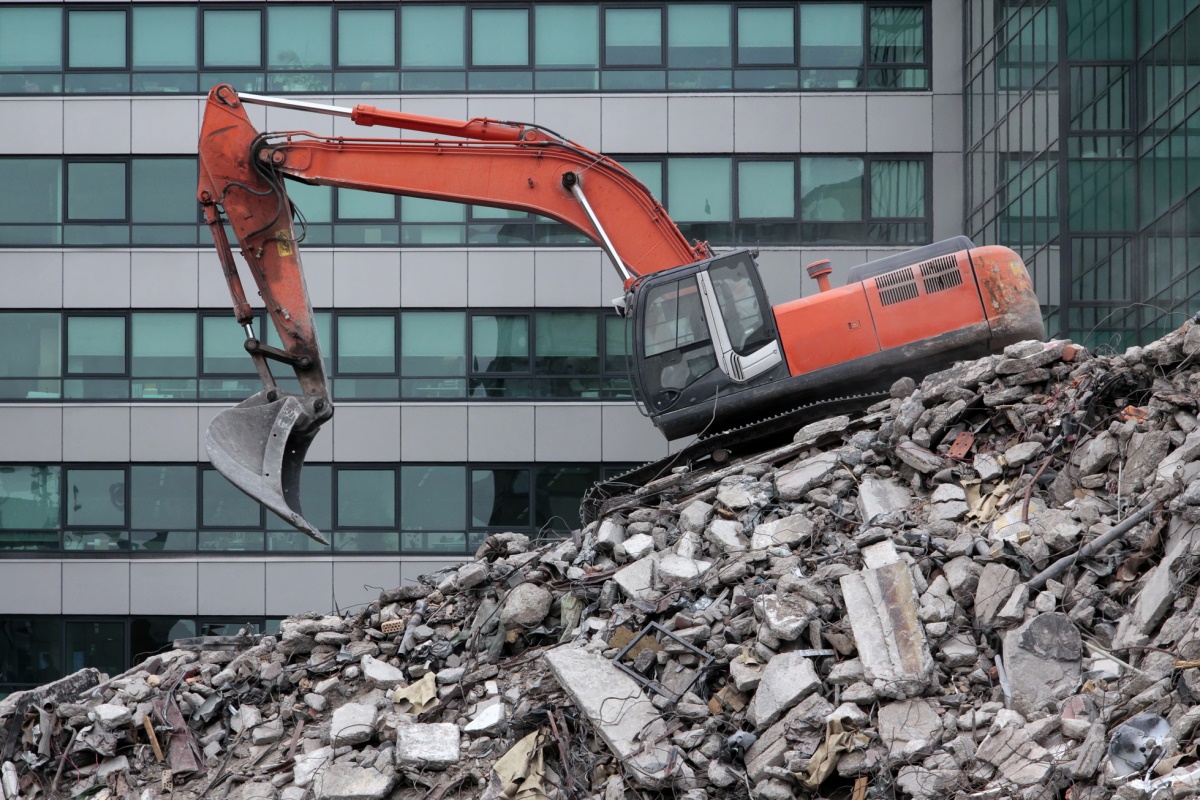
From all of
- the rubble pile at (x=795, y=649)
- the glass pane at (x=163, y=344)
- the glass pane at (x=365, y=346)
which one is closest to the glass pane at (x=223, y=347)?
the glass pane at (x=163, y=344)

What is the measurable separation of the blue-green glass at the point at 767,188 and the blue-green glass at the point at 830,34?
1.96 meters

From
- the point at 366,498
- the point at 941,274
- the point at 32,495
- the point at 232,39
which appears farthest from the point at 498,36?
the point at 941,274

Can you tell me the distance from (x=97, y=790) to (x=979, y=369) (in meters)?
8.54

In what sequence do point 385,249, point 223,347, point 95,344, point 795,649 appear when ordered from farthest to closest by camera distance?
1. point 95,344
2. point 223,347
3. point 385,249
4. point 795,649

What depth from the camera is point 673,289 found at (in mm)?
13102

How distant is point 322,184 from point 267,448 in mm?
3013

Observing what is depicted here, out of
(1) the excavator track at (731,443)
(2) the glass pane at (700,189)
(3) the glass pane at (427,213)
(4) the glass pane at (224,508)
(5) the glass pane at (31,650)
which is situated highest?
(2) the glass pane at (700,189)

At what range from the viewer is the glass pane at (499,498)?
74.5 ft

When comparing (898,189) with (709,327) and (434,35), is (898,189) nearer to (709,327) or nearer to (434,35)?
(434,35)

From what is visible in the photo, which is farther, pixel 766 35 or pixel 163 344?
pixel 766 35

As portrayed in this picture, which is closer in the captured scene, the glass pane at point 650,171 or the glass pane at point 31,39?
the glass pane at point 650,171

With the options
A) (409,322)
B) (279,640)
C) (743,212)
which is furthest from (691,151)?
(279,640)

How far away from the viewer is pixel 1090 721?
25.4 ft

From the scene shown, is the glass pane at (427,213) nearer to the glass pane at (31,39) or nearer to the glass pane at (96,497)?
the glass pane at (96,497)
